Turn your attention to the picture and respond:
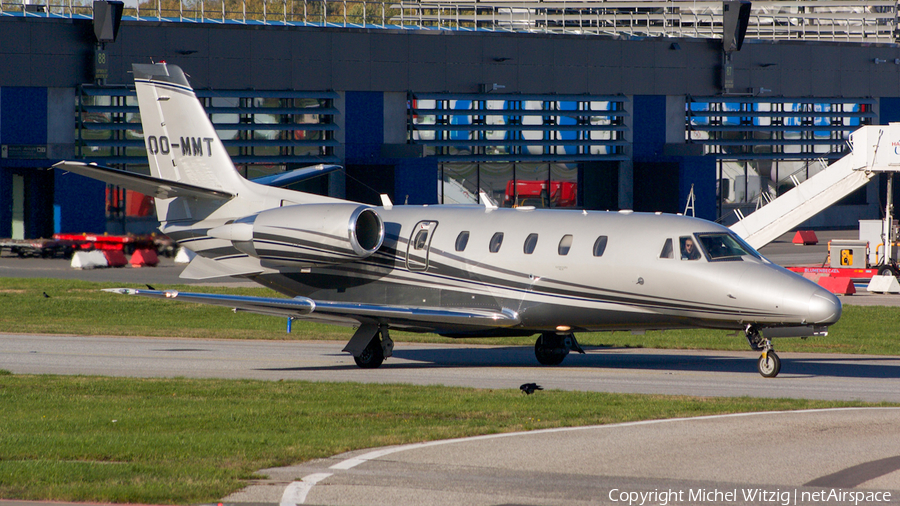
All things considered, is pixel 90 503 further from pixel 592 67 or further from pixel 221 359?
pixel 592 67

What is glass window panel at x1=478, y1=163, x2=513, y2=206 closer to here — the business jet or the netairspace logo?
the business jet

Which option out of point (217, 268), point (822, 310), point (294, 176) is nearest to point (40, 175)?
point (294, 176)

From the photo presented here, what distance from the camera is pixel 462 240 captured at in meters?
21.9

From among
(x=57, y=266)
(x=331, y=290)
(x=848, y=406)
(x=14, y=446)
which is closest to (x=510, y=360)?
(x=331, y=290)

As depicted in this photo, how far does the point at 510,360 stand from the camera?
77.4 ft

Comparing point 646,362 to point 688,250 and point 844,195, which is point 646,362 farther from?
point 844,195

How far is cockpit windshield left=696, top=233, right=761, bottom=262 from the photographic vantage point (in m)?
19.6

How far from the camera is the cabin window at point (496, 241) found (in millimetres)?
21438

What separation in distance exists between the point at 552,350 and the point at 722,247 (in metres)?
4.44

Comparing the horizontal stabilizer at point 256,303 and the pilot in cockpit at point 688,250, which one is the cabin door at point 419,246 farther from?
the pilot in cockpit at point 688,250

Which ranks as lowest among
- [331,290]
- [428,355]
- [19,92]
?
[428,355]

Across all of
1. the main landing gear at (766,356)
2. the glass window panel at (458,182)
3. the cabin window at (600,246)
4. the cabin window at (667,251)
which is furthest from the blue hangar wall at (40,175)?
the main landing gear at (766,356)

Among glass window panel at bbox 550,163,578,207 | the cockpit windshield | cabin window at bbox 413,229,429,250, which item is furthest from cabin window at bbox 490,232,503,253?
glass window panel at bbox 550,163,578,207

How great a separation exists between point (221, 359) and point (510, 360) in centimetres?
616
